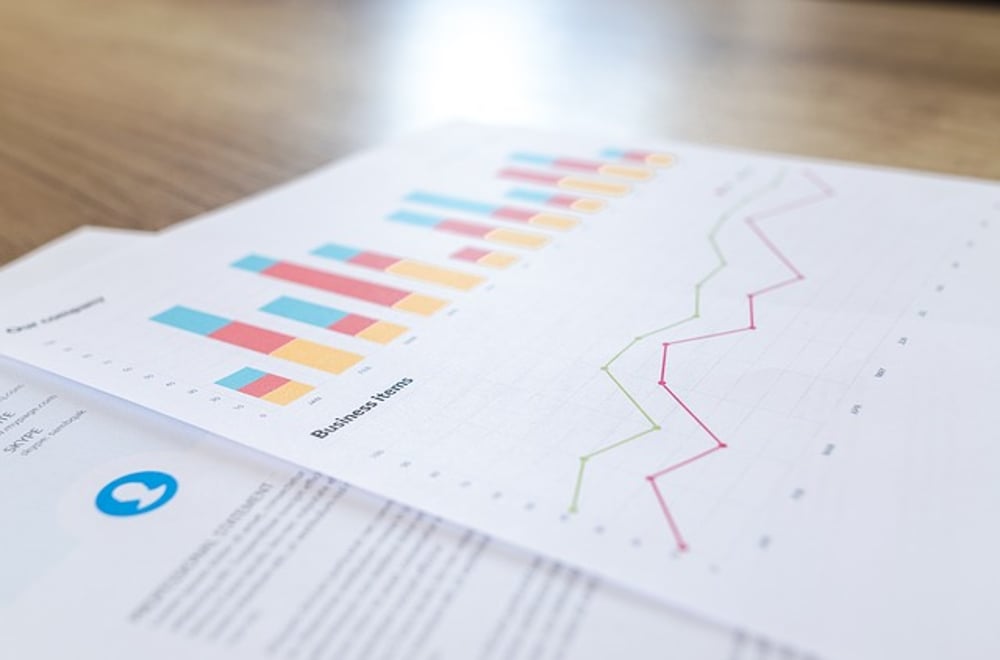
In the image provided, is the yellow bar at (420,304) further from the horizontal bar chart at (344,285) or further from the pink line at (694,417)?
the pink line at (694,417)

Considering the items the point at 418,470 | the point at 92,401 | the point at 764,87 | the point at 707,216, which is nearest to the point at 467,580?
the point at 418,470

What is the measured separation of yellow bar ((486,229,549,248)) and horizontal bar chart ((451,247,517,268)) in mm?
16

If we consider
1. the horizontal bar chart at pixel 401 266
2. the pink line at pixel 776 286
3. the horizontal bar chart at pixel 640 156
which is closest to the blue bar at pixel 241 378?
the horizontal bar chart at pixel 401 266

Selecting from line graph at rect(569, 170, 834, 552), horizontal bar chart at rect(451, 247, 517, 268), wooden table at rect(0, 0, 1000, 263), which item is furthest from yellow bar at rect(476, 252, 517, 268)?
wooden table at rect(0, 0, 1000, 263)

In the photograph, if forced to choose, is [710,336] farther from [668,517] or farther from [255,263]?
[255,263]

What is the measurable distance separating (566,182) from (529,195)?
30 mm

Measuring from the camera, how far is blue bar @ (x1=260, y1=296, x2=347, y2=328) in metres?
0.49

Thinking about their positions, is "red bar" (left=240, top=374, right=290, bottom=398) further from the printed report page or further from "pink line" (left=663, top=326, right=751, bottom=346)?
"pink line" (left=663, top=326, right=751, bottom=346)

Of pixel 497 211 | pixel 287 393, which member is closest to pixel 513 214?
pixel 497 211

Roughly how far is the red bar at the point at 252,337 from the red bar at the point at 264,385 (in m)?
0.03

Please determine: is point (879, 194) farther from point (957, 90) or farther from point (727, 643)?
point (727, 643)

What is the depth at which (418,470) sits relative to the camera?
0.37 metres

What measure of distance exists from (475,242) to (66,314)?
212mm

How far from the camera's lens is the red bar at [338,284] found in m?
0.51
